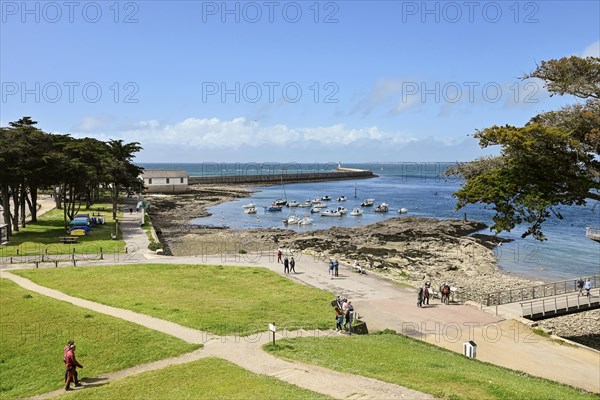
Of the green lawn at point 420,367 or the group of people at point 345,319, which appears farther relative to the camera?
the group of people at point 345,319

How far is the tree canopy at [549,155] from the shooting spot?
17.9 meters

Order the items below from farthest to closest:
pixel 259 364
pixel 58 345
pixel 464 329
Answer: pixel 464 329, pixel 58 345, pixel 259 364

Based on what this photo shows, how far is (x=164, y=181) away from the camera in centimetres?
11675

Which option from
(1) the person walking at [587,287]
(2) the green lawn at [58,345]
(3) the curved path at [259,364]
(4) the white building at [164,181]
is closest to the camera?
(3) the curved path at [259,364]

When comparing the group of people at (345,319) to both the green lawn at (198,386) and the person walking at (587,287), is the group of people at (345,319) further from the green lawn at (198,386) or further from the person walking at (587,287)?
the person walking at (587,287)

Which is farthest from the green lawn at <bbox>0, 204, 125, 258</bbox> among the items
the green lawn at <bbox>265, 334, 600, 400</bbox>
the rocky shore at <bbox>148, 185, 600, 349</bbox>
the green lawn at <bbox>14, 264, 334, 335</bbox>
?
the green lawn at <bbox>265, 334, 600, 400</bbox>

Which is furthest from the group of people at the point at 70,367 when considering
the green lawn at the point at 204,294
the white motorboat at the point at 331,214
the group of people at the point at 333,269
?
the white motorboat at the point at 331,214

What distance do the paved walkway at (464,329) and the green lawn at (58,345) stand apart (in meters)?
1.96

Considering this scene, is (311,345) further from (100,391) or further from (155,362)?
(100,391)

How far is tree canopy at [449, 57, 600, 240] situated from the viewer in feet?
58.6

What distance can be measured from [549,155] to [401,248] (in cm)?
3577

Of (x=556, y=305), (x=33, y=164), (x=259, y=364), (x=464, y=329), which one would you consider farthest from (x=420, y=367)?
(x=33, y=164)

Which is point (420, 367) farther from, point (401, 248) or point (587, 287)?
point (401, 248)

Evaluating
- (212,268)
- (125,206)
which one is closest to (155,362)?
(212,268)
